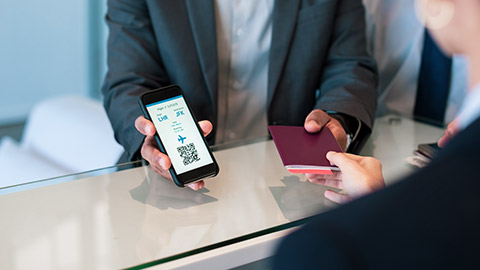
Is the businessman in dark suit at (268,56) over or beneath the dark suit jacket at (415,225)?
beneath

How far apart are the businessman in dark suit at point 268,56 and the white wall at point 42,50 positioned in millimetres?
2130

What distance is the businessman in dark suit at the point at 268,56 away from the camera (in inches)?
50.1

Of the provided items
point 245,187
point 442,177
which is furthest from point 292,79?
point 442,177

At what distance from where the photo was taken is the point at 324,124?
3.31ft

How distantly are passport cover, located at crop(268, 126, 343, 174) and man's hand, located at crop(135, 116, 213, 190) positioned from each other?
0.46 ft

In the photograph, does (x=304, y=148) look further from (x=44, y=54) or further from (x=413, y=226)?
(x=44, y=54)

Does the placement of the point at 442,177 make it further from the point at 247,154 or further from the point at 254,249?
the point at 247,154

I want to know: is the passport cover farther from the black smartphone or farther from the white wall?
the white wall

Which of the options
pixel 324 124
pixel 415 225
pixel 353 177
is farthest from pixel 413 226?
pixel 324 124

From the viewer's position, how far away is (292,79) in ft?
4.63

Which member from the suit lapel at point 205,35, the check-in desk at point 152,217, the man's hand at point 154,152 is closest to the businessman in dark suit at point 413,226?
the check-in desk at point 152,217

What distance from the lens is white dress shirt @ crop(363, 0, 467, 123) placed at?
5.23 ft

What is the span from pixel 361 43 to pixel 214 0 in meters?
0.41

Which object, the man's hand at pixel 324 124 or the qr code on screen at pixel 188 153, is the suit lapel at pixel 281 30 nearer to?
the man's hand at pixel 324 124
